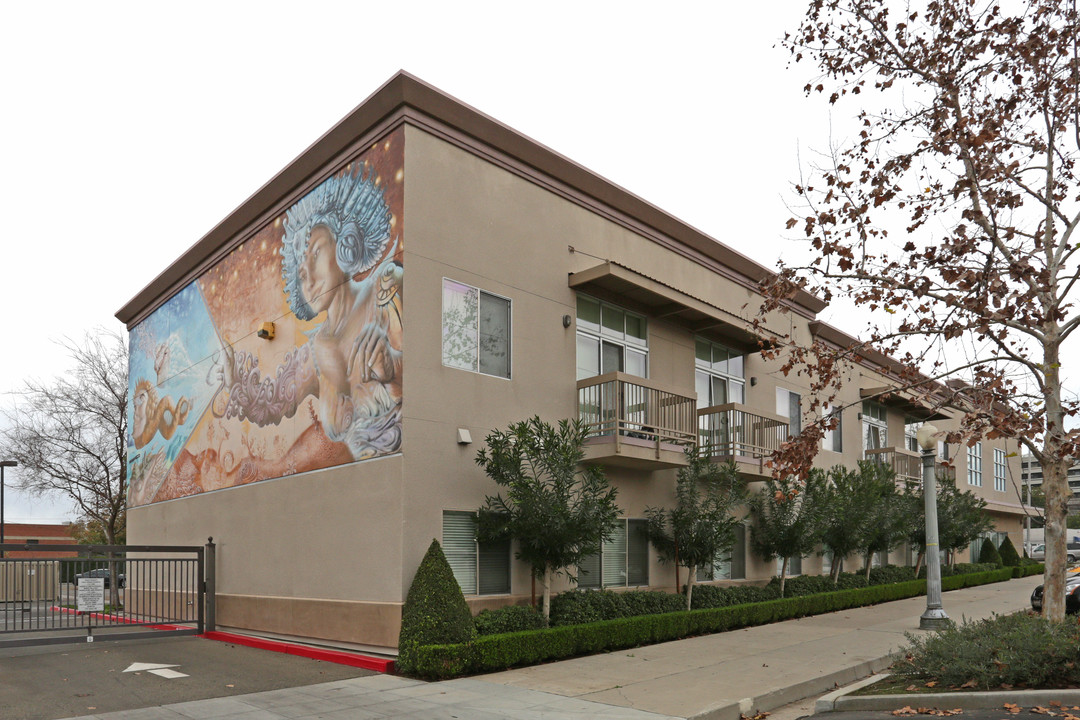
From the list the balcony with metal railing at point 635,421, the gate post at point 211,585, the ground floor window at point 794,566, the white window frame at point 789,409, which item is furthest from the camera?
the white window frame at point 789,409

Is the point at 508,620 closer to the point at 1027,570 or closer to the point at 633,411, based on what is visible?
the point at 633,411

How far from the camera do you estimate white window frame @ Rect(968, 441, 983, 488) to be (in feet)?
131

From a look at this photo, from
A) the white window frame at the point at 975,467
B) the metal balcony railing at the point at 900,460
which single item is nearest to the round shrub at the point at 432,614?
the metal balcony railing at the point at 900,460

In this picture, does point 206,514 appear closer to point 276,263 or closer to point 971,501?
point 276,263

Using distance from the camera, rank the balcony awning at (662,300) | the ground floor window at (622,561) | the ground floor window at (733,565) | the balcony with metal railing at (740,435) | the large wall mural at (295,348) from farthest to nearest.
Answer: the ground floor window at (733,565) < the balcony with metal railing at (740,435) < the balcony awning at (662,300) < the ground floor window at (622,561) < the large wall mural at (295,348)

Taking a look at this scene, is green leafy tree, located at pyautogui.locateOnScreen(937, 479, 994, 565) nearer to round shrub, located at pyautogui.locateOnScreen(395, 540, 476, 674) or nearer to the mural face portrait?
round shrub, located at pyautogui.locateOnScreen(395, 540, 476, 674)

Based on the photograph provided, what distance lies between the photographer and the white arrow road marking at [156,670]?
12591mm

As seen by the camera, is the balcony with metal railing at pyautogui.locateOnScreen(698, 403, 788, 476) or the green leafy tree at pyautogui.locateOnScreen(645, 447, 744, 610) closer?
the green leafy tree at pyautogui.locateOnScreen(645, 447, 744, 610)

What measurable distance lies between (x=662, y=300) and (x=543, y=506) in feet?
21.8

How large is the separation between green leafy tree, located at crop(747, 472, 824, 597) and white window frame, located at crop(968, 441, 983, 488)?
70.5 ft

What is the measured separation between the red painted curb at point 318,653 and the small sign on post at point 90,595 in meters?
2.40

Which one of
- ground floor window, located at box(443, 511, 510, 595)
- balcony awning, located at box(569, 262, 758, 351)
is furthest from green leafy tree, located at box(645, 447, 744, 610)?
ground floor window, located at box(443, 511, 510, 595)

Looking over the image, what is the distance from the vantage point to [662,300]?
18828 millimetres

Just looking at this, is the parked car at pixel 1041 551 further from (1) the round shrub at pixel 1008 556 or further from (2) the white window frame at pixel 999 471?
(1) the round shrub at pixel 1008 556
